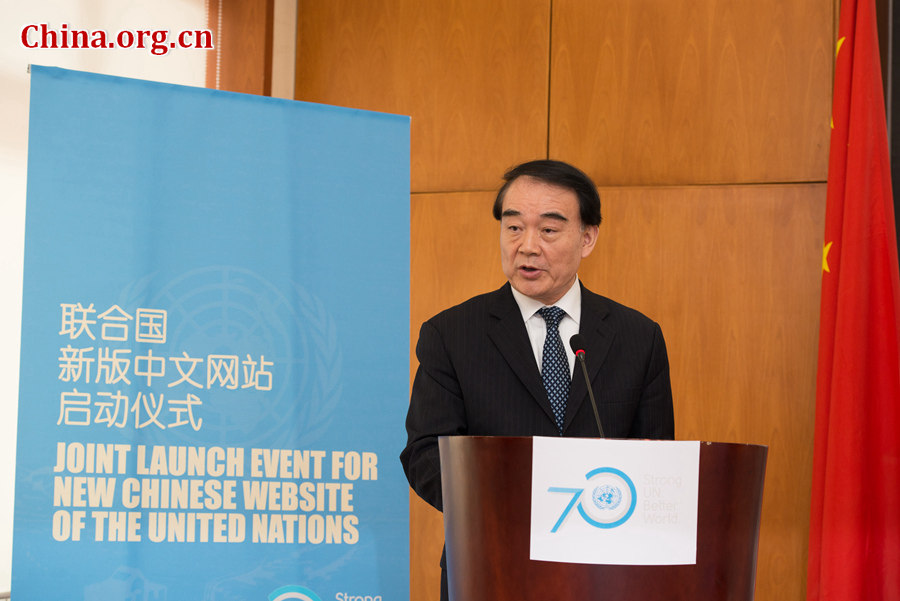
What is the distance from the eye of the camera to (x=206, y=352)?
7.04ft

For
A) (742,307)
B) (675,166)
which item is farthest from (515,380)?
(675,166)

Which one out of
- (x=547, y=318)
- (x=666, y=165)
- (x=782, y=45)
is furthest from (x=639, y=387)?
(x=782, y=45)

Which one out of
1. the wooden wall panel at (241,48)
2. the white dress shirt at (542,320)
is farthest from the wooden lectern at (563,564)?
the wooden wall panel at (241,48)

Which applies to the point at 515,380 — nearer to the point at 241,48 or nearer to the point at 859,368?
the point at 859,368

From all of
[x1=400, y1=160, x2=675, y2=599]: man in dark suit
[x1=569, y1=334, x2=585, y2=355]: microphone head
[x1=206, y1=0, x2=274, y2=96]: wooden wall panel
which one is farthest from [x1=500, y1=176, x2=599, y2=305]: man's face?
[x1=206, y1=0, x2=274, y2=96]: wooden wall panel

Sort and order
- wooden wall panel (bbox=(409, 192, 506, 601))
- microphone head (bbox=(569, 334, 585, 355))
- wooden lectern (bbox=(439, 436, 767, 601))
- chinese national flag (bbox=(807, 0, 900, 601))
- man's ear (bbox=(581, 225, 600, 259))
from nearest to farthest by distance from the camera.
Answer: wooden lectern (bbox=(439, 436, 767, 601)) < microphone head (bbox=(569, 334, 585, 355)) < man's ear (bbox=(581, 225, 600, 259)) < chinese national flag (bbox=(807, 0, 900, 601)) < wooden wall panel (bbox=(409, 192, 506, 601))

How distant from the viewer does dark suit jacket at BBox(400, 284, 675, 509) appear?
169 cm

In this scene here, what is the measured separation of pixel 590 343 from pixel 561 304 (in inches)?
4.5

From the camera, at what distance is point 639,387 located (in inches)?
70.2

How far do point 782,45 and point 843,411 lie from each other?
1378 millimetres

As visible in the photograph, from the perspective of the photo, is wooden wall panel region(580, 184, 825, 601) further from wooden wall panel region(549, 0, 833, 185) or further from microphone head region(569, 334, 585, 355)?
microphone head region(569, 334, 585, 355)

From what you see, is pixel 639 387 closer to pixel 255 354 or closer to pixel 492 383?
pixel 492 383

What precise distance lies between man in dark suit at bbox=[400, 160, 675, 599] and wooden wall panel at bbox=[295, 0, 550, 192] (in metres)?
1.66

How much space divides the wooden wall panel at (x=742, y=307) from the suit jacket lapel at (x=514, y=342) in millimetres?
1534
